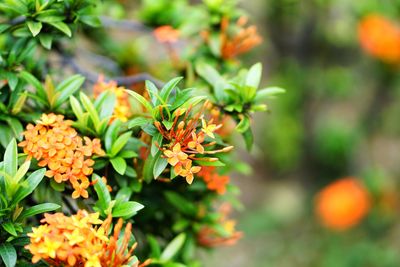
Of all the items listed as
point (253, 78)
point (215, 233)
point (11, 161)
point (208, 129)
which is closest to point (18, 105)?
point (11, 161)

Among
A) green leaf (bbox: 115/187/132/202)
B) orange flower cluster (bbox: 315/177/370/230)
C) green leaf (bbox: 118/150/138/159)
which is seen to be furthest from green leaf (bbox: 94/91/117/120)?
orange flower cluster (bbox: 315/177/370/230)

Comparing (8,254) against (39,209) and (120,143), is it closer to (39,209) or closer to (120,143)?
(39,209)

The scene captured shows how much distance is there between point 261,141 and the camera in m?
5.71

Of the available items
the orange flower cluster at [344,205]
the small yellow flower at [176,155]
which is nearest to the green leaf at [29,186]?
the small yellow flower at [176,155]

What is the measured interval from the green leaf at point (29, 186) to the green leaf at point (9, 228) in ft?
0.17

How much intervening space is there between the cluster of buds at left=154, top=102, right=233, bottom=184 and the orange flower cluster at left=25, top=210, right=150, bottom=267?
206 mm

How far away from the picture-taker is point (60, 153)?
1.40 metres

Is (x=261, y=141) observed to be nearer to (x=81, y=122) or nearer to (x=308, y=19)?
(x=308, y=19)

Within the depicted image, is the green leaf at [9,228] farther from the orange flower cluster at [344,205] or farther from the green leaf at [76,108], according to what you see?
the orange flower cluster at [344,205]

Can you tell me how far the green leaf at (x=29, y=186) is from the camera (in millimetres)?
1357

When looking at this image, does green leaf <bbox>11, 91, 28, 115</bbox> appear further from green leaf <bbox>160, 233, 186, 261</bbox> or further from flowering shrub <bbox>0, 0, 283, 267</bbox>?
green leaf <bbox>160, 233, 186, 261</bbox>

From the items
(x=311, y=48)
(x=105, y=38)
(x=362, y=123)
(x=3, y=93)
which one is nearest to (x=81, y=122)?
(x=3, y=93)

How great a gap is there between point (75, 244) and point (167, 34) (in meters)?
1.17

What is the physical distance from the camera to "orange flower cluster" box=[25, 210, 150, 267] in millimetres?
1229
